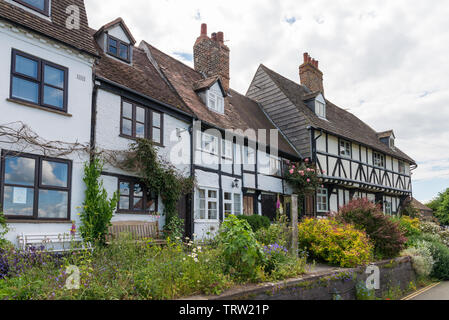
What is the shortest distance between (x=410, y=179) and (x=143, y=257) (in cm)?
2936

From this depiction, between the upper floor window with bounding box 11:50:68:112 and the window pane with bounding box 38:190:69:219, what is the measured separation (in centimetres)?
210

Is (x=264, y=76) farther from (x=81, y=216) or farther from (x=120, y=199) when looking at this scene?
(x=81, y=216)

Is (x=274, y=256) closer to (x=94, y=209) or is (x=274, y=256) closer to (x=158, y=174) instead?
(x=94, y=209)

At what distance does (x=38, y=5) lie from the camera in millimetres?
9656

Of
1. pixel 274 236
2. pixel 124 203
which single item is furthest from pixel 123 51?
pixel 274 236

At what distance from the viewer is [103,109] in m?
10.6

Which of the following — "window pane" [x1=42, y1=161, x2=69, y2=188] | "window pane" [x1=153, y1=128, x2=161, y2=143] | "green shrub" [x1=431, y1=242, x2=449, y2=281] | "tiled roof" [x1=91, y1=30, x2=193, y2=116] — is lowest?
"green shrub" [x1=431, y1=242, x2=449, y2=281]

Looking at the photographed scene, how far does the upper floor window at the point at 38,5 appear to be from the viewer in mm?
9312

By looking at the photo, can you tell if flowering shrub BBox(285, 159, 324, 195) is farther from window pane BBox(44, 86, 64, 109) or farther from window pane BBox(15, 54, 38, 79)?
window pane BBox(15, 54, 38, 79)

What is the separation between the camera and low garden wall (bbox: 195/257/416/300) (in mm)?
6121

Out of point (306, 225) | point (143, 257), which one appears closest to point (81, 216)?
point (143, 257)

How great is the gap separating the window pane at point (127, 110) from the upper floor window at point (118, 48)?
2471mm

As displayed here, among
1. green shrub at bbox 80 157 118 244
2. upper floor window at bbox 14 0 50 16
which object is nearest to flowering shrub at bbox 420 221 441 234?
green shrub at bbox 80 157 118 244
